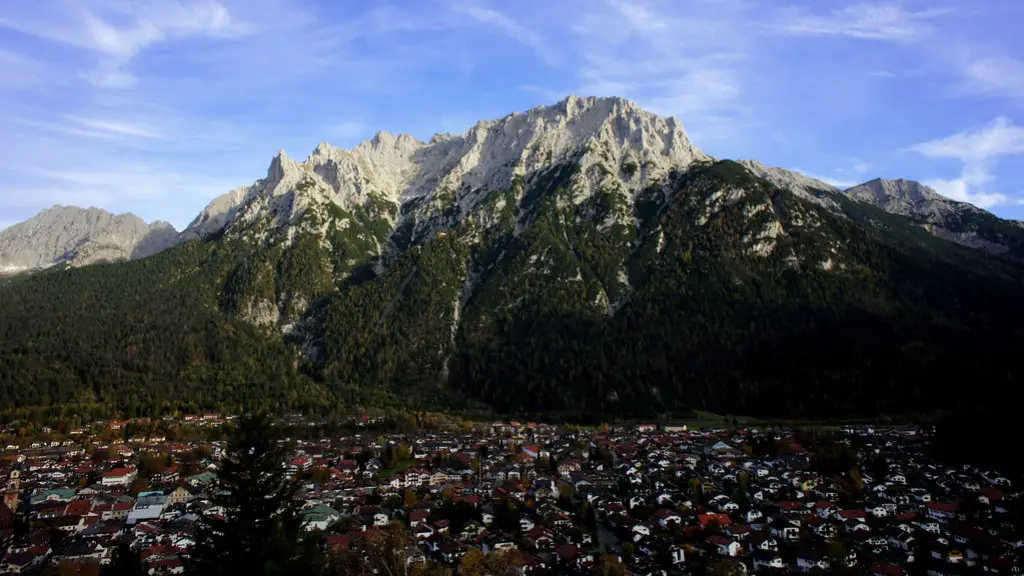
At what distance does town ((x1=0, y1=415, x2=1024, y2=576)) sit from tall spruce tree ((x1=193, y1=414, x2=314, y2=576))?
2.98ft

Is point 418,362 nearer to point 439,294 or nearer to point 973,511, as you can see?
point 439,294

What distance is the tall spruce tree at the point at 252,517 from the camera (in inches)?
961

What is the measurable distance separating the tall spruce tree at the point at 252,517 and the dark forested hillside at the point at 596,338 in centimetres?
11597

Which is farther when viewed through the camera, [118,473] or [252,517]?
[118,473]

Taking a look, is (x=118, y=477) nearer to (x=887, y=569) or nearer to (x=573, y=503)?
(x=573, y=503)

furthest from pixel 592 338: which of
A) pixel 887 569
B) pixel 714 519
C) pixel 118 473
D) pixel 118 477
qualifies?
pixel 887 569

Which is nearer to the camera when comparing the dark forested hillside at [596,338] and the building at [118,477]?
the building at [118,477]

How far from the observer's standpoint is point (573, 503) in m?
70.4

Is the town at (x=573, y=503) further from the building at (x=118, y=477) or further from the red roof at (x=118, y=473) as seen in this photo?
the red roof at (x=118, y=473)

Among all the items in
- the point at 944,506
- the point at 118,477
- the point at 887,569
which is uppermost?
the point at 944,506

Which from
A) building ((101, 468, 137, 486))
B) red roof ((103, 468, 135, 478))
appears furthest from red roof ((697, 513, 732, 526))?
red roof ((103, 468, 135, 478))

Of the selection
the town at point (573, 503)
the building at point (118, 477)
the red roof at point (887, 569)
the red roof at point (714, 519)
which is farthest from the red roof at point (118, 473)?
the red roof at point (887, 569)

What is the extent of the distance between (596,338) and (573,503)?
93.8 metres

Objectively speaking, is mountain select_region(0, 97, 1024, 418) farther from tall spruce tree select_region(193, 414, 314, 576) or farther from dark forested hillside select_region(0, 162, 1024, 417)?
tall spruce tree select_region(193, 414, 314, 576)
